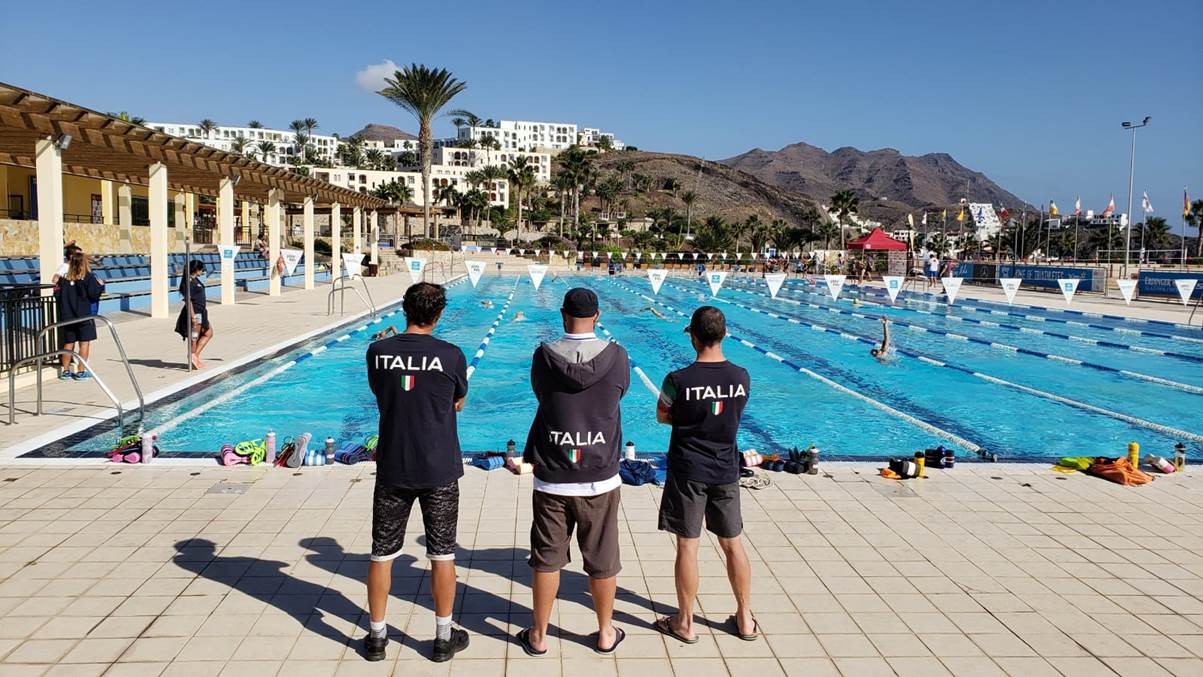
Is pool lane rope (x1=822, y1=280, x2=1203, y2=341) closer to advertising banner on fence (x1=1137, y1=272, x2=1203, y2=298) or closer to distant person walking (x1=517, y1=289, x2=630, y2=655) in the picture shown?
advertising banner on fence (x1=1137, y1=272, x2=1203, y2=298)

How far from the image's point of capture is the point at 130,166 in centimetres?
1914

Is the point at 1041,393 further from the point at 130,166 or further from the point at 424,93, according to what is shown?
the point at 424,93

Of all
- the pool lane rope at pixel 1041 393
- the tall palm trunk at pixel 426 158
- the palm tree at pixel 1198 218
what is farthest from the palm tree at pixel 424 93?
the palm tree at pixel 1198 218

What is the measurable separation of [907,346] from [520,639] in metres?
15.1

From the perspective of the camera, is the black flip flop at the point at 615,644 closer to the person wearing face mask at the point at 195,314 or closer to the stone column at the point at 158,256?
the person wearing face mask at the point at 195,314

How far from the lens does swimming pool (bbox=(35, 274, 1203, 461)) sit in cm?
892

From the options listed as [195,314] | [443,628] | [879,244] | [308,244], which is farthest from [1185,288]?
[308,244]

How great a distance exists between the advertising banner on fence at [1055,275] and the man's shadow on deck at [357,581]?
31554mm

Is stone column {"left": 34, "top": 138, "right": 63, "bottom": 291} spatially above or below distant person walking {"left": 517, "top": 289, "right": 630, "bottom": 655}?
above

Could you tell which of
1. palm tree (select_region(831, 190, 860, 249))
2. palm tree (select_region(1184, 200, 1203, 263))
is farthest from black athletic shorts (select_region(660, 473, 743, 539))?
palm tree (select_region(1184, 200, 1203, 263))

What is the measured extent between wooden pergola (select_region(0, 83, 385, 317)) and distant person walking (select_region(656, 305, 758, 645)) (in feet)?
36.1

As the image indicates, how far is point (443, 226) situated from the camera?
106500mm

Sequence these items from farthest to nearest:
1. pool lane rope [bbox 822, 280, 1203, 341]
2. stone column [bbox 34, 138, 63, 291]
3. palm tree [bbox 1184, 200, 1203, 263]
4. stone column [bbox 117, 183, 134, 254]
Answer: palm tree [bbox 1184, 200, 1203, 263] → stone column [bbox 117, 183, 134, 254] → pool lane rope [bbox 822, 280, 1203, 341] → stone column [bbox 34, 138, 63, 291]

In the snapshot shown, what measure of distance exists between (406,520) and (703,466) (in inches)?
49.4
